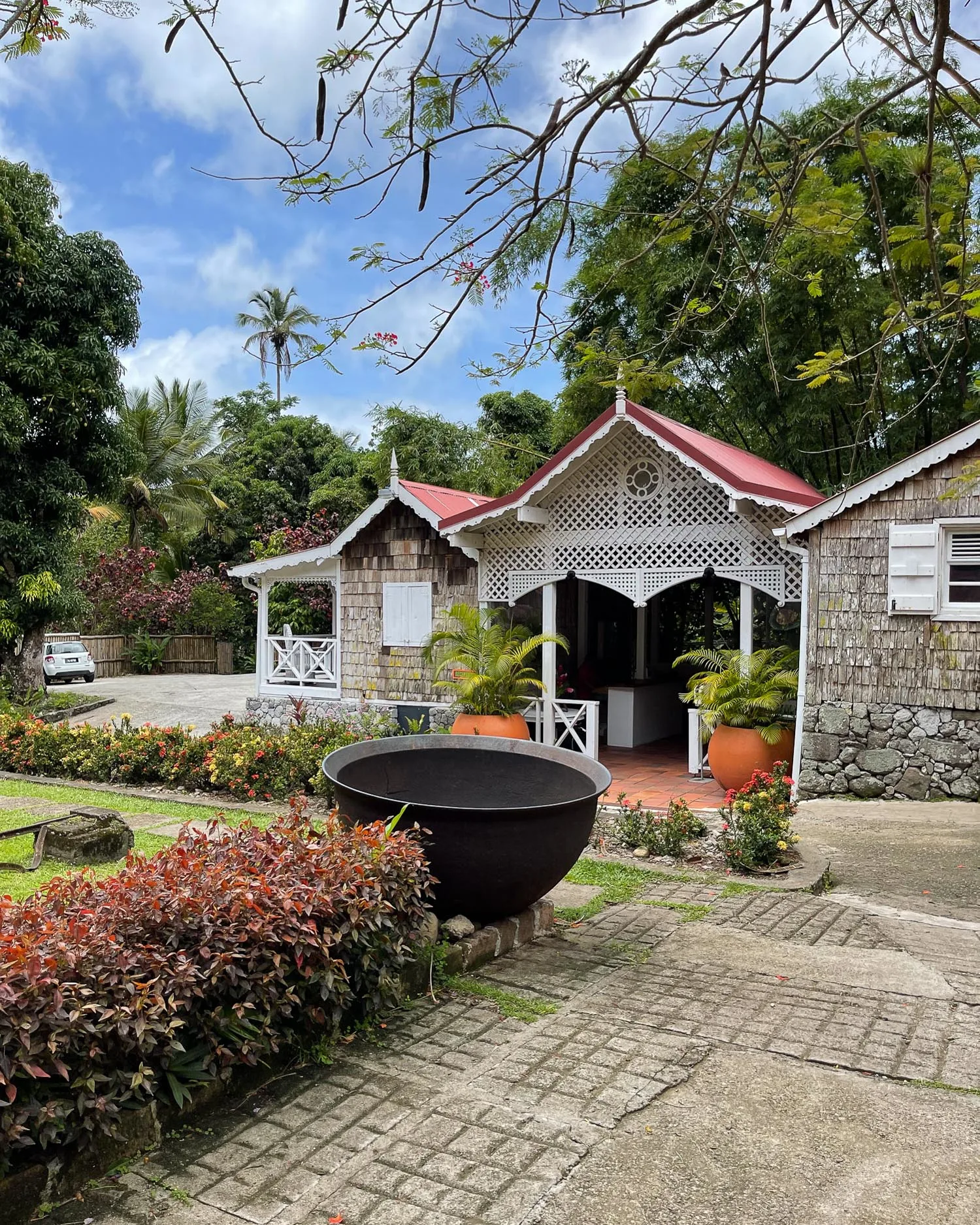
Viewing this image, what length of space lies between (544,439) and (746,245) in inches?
430

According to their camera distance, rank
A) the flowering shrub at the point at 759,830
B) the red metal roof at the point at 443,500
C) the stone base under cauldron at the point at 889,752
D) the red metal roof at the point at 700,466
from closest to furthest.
→ the flowering shrub at the point at 759,830, the stone base under cauldron at the point at 889,752, the red metal roof at the point at 700,466, the red metal roof at the point at 443,500

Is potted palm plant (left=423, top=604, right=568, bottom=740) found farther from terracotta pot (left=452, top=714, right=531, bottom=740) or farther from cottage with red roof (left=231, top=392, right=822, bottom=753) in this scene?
cottage with red roof (left=231, top=392, right=822, bottom=753)

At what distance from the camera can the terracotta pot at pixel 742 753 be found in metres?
9.81

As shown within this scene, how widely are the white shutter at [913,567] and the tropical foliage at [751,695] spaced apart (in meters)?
1.32

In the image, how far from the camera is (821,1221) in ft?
8.66

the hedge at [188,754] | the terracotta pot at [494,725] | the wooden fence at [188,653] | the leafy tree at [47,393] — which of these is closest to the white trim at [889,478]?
the terracotta pot at [494,725]

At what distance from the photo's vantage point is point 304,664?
49.2ft

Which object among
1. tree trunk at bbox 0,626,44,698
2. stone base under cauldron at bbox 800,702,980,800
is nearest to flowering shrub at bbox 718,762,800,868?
stone base under cauldron at bbox 800,702,980,800

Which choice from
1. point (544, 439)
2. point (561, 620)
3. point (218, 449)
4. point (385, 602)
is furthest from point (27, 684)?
point (218, 449)

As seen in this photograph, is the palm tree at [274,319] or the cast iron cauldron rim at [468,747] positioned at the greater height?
the palm tree at [274,319]

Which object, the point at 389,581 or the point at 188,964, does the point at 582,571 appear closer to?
the point at 389,581

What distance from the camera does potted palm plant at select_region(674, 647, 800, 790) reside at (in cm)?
980

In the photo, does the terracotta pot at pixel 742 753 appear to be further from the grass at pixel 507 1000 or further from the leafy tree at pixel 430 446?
the leafy tree at pixel 430 446

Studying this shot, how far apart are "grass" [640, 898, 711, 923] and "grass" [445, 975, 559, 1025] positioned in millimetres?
1667
